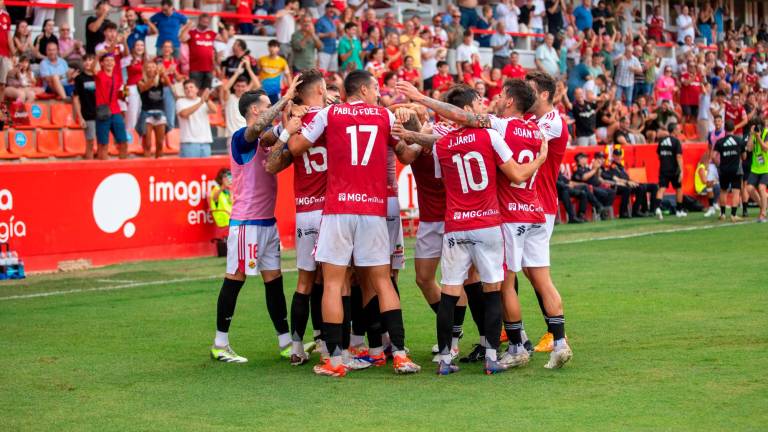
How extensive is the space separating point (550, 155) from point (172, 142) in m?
14.4

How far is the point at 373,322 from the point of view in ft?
31.4

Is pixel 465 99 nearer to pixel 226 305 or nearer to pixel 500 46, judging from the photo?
pixel 226 305

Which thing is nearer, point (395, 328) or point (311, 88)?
point (395, 328)

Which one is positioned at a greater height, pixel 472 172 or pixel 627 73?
pixel 627 73

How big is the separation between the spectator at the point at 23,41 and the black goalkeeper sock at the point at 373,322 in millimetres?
13903

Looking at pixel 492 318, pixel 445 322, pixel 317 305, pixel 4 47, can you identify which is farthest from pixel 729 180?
pixel 445 322

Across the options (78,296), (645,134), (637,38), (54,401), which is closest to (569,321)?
(54,401)

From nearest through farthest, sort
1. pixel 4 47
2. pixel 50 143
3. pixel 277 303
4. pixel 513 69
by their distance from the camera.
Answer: pixel 277 303 < pixel 4 47 < pixel 50 143 < pixel 513 69

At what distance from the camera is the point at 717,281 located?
1415cm

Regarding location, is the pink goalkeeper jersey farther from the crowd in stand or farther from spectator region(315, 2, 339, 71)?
spectator region(315, 2, 339, 71)

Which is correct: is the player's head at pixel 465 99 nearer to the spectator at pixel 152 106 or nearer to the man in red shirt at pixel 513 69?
the spectator at pixel 152 106

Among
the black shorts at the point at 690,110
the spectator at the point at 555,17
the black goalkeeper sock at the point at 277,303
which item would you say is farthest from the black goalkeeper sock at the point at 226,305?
the black shorts at the point at 690,110

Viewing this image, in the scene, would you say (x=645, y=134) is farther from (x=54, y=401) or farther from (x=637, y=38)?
(x=54, y=401)

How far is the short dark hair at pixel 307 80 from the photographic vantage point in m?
9.37
